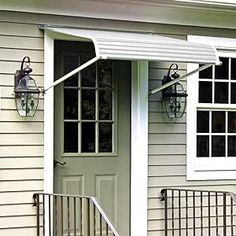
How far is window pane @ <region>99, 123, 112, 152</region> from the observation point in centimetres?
541

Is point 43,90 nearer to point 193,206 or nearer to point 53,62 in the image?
point 53,62

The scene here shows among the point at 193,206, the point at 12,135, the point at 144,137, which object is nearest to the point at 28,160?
the point at 12,135

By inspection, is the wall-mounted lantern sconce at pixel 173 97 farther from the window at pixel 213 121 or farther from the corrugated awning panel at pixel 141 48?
the corrugated awning panel at pixel 141 48

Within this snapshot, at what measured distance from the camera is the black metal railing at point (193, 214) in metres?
5.45

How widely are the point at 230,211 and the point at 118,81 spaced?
1.84m

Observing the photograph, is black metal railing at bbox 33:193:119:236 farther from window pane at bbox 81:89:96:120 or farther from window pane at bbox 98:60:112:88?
window pane at bbox 98:60:112:88

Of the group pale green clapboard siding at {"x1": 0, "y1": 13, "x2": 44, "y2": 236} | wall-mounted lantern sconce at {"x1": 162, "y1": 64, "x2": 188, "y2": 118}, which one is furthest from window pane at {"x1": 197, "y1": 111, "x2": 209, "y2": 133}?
pale green clapboard siding at {"x1": 0, "y1": 13, "x2": 44, "y2": 236}

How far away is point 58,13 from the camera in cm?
506

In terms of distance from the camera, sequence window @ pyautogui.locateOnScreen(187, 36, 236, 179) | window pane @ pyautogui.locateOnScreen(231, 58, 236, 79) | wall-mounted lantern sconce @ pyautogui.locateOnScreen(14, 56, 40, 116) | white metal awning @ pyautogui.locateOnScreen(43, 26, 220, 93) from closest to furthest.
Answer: white metal awning @ pyautogui.locateOnScreen(43, 26, 220, 93)
wall-mounted lantern sconce @ pyautogui.locateOnScreen(14, 56, 40, 116)
window @ pyautogui.locateOnScreen(187, 36, 236, 179)
window pane @ pyautogui.locateOnScreen(231, 58, 236, 79)

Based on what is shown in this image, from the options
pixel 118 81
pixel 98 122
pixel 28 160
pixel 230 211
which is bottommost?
pixel 230 211

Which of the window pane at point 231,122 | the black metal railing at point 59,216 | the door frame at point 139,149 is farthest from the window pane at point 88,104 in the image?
the window pane at point 231,122

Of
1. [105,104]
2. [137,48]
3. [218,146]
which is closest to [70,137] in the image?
[105,104]

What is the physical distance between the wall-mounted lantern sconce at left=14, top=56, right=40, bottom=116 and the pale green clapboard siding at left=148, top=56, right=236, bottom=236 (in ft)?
4.02

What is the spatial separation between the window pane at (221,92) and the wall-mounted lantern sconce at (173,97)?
0.46 metres
